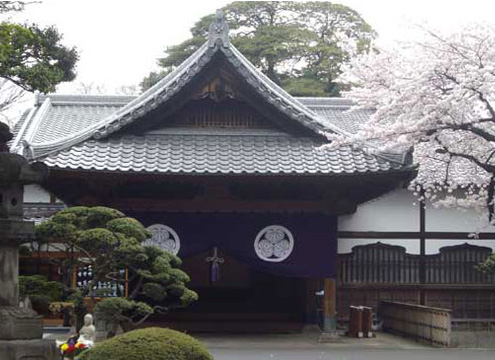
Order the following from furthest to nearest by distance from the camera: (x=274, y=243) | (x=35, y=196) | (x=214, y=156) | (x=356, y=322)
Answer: (x=35, y=196), (x=356, y=322), (x=274, y=243), (x=214, y=156)

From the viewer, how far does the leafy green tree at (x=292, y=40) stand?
41656 mm

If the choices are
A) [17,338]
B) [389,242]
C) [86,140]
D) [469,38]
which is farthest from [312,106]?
[17,338]

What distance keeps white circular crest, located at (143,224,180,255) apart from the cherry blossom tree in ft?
15.1

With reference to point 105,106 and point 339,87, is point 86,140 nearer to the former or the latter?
point 105,106

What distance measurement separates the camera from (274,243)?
19453 mm

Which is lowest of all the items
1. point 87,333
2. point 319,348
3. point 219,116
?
point 319,348

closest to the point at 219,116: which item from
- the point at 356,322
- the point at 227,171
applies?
the point at 227,171

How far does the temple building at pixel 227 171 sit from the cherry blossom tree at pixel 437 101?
1.33 meters

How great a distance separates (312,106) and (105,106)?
20.1 feet

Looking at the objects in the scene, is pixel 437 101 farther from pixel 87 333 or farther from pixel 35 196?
pixel 35 196

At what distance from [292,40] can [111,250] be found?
30.6 m

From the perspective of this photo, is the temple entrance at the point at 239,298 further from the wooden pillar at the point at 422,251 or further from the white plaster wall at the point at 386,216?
the wooden pillar at the point at 422,251

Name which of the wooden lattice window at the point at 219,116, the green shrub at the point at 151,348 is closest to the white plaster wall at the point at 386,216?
the wooden lattice window at the point at 219,116

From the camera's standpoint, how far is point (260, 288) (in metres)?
22.5
